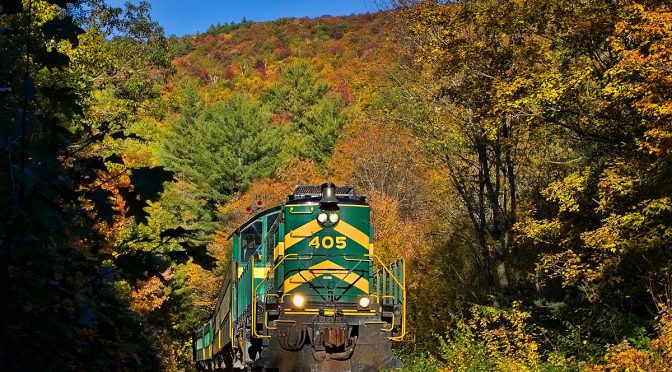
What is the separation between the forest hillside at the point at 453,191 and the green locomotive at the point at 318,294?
3054 mm

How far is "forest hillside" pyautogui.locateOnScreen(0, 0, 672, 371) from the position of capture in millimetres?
3779

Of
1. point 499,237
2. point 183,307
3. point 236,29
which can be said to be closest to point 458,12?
point 499,237

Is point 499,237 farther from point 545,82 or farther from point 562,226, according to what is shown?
point 545,82

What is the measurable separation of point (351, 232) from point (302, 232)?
881 millimetres

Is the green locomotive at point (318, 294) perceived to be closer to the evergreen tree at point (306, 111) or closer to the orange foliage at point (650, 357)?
the orange foliage at point (650, 357)

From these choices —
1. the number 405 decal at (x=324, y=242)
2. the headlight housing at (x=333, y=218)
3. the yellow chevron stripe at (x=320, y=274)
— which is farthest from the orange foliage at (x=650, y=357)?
the headlight housing at (x=333, y=218)

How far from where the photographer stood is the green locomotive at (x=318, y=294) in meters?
13.1

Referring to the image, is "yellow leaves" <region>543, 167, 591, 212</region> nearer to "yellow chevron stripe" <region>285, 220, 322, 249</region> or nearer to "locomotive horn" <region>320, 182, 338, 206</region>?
"locomotive horn" <region>320, 182, 338, 206</region>

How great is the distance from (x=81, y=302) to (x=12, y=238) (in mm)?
417

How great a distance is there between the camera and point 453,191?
29.0m

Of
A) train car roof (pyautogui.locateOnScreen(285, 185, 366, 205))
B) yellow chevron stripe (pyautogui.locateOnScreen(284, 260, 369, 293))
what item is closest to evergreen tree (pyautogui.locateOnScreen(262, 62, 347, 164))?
train car roof (pyautogui.locateOnScreen(285, 185, 366, 205))

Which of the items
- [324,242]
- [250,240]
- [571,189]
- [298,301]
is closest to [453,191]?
[571,189]

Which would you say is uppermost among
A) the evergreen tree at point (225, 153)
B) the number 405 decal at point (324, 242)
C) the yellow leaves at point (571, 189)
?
the evergreen tree at point (225, 153)

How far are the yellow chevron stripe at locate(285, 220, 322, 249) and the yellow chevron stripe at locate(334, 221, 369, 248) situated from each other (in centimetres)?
36
